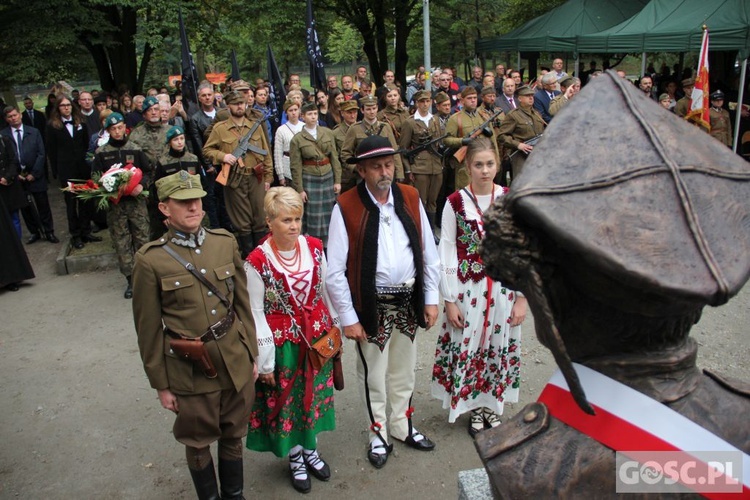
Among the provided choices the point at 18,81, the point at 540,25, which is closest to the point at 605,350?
the point at 18,81

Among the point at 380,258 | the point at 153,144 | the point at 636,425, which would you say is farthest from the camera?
the point at 153,144

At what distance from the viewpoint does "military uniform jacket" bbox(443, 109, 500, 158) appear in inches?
338

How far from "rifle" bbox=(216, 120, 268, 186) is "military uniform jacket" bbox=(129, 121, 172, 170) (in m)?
0.71

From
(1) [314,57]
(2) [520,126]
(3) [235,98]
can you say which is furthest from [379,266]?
(1) [314,57]

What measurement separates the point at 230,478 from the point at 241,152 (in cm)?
486

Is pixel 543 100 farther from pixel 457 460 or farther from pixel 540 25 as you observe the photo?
pixel 457 460

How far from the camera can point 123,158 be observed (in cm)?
716

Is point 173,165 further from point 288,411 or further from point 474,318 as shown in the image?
point 474,318

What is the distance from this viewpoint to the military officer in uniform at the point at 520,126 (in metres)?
8.91

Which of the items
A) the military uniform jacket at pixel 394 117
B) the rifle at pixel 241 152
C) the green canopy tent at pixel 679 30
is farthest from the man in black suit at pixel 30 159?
the green canopy tent at pixel 679 30

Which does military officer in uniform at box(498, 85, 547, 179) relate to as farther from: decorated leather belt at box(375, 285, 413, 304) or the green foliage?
the green foliage

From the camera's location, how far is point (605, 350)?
55.8 inches

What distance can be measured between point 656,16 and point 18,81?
13.1 m

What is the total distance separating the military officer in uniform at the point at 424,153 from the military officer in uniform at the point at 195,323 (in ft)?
18.5
